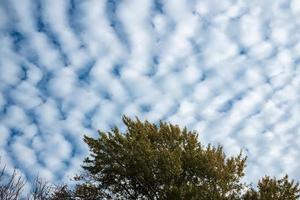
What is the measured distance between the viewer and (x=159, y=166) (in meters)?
26.1

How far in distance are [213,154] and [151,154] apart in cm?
385

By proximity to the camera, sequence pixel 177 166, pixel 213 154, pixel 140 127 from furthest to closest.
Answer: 1. pixel 140 127
2. pixel 213 154
3. pixel 177 166

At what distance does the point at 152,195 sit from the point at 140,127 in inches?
186

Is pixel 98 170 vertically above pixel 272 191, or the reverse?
pixel 98 170

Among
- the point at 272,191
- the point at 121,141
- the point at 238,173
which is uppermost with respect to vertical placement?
the point at 121,141

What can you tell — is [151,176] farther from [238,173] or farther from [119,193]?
[238,173]

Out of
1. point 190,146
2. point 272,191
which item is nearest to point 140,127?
point 190,146

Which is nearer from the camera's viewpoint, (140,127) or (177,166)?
(177,166)

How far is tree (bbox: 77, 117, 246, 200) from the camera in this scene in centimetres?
2555

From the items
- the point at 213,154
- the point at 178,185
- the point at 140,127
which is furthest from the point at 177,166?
the point at 140,127

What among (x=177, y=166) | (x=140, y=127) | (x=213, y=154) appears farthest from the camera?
(x=140, y=127)

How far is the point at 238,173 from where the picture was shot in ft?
90.3

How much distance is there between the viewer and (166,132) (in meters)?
29.2

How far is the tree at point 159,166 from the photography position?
25547 millimetres
